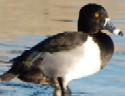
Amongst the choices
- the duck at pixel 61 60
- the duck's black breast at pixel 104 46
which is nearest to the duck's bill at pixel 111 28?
the duck's black breast at pixel 104 46

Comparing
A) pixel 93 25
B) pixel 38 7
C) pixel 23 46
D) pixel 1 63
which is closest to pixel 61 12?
pixel 38 7

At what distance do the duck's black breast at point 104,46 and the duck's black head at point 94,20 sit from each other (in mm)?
157

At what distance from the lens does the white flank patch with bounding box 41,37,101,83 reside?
9242 mm

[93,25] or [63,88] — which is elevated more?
[93,25]

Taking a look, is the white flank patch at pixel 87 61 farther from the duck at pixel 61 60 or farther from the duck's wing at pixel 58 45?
the duck's wing at pixel 58 45

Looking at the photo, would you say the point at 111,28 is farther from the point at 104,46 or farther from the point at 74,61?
the point at 74,61

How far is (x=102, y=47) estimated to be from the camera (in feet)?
31.3

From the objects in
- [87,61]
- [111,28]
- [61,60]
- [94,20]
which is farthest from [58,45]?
[111,28]

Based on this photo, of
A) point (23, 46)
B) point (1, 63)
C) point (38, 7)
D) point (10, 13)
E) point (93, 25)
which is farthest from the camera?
point (38, 7)

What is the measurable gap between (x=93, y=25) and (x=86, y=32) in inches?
5.6

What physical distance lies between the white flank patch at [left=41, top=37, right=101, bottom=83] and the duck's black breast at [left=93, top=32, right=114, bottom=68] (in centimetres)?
14

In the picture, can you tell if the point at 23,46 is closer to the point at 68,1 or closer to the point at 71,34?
the point at 71,34

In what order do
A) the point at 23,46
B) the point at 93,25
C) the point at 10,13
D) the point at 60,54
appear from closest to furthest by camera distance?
the point at 60,54 → the point at 93,25 → the point at 23,46 → the point at 10,13

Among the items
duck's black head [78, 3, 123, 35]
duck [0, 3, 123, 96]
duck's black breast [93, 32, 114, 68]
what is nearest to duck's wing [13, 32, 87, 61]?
duck [0, 3, 123, 96]
